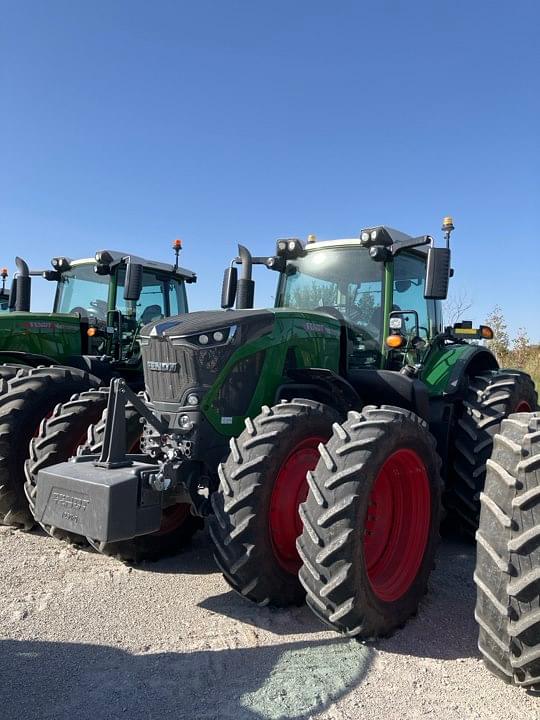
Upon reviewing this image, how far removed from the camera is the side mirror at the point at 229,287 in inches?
213

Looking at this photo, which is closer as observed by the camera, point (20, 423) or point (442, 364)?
point (20, 423)

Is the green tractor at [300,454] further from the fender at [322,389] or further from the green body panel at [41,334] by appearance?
the green body panel at [41,334]

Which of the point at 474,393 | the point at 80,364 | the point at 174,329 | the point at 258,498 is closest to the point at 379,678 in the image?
the point at 258,498

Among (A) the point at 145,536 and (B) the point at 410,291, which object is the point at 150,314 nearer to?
(B) the point at 410,291

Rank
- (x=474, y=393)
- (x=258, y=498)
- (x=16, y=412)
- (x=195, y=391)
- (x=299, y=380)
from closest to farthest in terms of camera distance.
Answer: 1. (x=258, y=498)
2. (x=195, y=391)
3. (x=299, y=380)
4. (x=16, y=412)
5. (x=474, y=393)

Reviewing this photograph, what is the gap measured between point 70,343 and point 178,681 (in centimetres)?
488

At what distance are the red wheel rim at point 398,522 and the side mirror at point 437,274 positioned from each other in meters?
1.41

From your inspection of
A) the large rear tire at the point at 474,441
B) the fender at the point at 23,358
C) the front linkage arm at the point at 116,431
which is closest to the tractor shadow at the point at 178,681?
the front linkage arm at the point at 116,431

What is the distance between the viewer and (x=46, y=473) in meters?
3.35

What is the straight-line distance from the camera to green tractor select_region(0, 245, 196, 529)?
482cm

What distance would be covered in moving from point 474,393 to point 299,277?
1902mm

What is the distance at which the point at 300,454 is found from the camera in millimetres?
3648

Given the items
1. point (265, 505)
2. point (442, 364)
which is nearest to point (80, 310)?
point (442, 364)

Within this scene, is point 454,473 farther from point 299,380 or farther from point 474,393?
point 299,380
